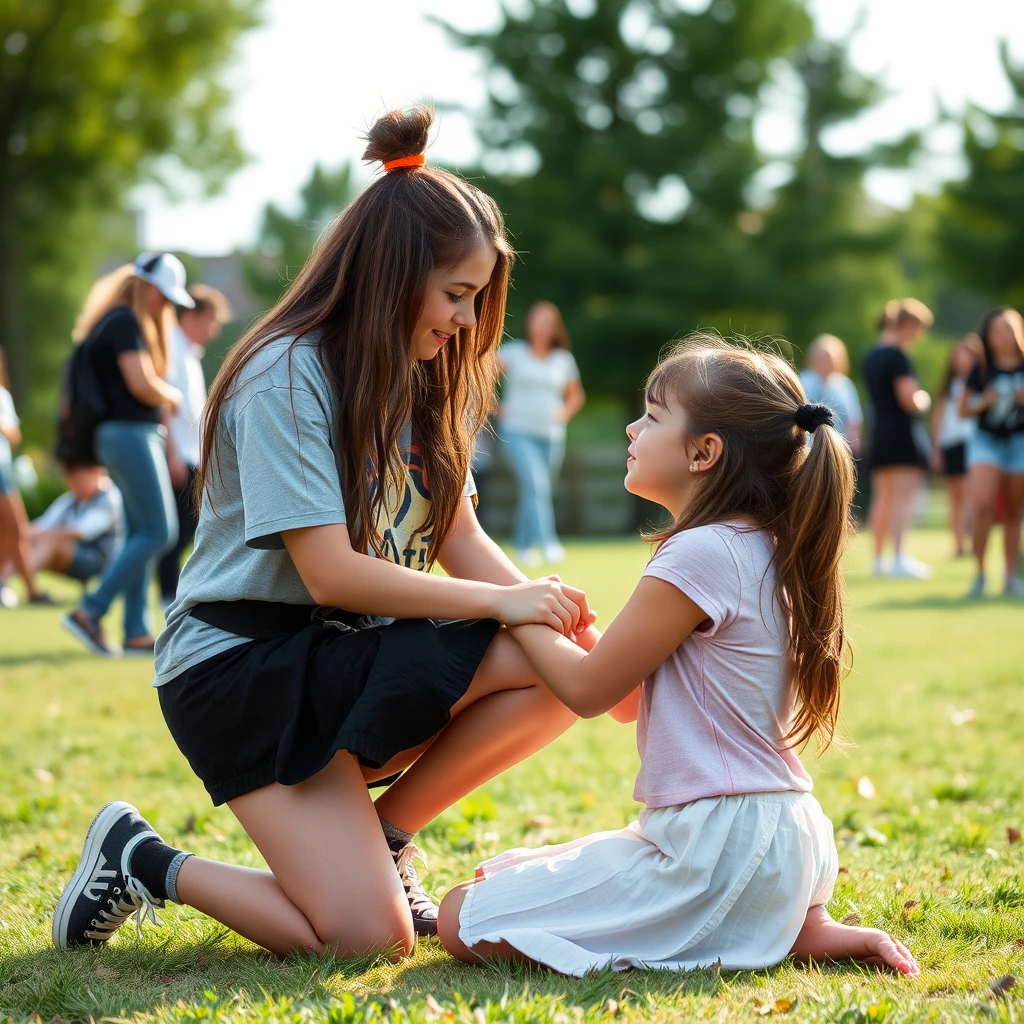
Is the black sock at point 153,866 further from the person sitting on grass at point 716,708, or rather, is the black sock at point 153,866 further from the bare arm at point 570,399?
the bare arm at point 570,399

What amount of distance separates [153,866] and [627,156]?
23.2 metres

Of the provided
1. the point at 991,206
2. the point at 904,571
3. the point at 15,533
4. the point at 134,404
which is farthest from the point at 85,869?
the point at 991,206

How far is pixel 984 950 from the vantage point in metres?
2.47

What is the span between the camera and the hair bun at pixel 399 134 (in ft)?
8.72

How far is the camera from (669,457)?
2541 mm

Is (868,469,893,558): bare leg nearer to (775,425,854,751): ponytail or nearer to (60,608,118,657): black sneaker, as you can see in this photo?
(60,608,118,657): black sneaker

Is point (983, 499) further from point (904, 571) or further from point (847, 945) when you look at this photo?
point (847, 945)

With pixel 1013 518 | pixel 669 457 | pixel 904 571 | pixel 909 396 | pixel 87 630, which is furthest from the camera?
pixel 904 571

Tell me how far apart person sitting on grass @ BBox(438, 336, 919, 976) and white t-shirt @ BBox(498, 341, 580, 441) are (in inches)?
369

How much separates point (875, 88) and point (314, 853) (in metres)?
26.8

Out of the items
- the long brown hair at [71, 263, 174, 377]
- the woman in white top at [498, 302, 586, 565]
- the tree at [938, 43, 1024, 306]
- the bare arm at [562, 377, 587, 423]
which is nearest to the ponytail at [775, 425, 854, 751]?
the long brown hair at [71, 263, 174, 377]

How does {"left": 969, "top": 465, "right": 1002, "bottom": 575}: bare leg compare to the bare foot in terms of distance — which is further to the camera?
{"left": 969, "top": 465, "right": 1002, "bottom": 575}: bare leg

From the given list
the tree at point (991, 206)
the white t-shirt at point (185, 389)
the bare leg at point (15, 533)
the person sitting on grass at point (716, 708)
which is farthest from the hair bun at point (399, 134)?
the tree at point (991, 206)

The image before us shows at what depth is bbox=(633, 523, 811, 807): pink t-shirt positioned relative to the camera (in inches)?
92.8
